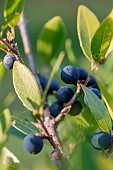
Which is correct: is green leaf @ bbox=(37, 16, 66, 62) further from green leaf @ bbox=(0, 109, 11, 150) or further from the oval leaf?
green leaf @ bbox=(0, 109, 11, 150)

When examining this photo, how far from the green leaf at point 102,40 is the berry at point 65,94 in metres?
0.06

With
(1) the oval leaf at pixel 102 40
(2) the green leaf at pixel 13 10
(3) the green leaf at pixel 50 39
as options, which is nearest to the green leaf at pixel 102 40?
(1) the oval leaf at pixel 102 40

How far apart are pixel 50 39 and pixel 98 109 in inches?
18.6

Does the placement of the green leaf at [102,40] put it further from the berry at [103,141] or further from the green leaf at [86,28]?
the berry at [103,141]

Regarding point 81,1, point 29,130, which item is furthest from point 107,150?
point 81,1

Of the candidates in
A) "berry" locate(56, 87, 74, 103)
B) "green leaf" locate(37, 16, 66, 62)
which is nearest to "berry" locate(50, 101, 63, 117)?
"berry" locate(56, 87, 74, 103)

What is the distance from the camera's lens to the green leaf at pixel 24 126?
0.69 m

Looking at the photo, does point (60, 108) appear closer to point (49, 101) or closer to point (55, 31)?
point (49, 101)

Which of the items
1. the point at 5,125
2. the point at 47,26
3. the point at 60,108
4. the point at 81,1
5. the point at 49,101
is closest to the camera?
the point at 5,125

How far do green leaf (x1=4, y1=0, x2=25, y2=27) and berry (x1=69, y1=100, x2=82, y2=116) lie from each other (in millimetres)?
156

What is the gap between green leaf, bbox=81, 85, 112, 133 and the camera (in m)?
0.62

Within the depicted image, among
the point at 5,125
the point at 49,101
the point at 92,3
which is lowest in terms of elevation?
the point at 92,3

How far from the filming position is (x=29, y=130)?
0.71 m

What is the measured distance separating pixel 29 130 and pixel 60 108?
0.26 feet
